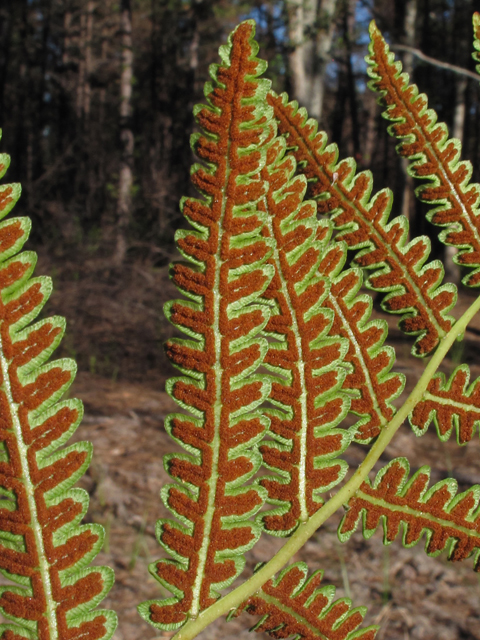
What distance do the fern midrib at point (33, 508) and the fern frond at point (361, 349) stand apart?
0.23m

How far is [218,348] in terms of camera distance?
0.36 meters

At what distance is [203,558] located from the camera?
1.18ft

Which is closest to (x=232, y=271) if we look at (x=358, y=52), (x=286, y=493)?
(x=286, y=493)

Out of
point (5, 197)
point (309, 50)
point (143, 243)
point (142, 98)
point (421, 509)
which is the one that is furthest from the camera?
point (142, 98)

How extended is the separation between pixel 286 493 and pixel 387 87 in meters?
0.37

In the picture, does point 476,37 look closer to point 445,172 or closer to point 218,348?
point 445,172

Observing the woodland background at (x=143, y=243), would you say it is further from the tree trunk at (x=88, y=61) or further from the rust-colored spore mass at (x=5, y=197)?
the rust-colored spore mass at (x=5, y=197)

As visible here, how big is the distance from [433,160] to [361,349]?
21cm

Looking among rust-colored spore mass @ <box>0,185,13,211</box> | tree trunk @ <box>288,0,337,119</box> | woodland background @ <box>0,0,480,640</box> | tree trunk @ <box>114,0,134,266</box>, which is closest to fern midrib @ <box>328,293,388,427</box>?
rust-colored spore mass @ <box>0,185,13,211</box>

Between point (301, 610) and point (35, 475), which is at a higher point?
point (35, 475)

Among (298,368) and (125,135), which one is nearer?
(298,368)

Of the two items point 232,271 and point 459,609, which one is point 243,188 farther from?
point 459,609

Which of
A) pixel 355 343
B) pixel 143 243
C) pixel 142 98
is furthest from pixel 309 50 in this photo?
pixel 142 98

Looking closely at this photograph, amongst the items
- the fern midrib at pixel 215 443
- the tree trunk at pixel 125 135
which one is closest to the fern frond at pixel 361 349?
the fern midrib at pixel 215 443
